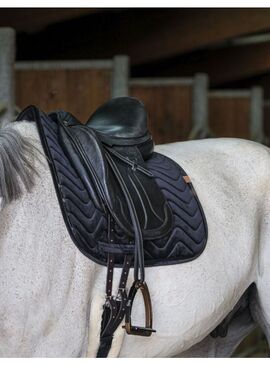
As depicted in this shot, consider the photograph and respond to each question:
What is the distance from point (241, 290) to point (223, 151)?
44 cm

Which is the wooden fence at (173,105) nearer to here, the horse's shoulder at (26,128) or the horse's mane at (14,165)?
the horse's shoulder at (26,128)

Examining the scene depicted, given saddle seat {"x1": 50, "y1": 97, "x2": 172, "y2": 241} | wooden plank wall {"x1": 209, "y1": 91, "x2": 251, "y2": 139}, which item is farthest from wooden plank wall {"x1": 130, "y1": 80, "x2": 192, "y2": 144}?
saddle seat {"x1": 50, "y1": 97, "x2": 172, "y2": 241}

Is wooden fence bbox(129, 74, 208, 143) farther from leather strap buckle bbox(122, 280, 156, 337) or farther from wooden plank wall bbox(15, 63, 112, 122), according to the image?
leather strap buckle bbox(122, 280, 156, 337)

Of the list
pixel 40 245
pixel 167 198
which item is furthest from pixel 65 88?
pixel 40 245

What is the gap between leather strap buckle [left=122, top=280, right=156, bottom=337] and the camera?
6.04 ft

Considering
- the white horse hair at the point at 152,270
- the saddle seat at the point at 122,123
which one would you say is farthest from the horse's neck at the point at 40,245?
the saddle seat at the point at 122,123

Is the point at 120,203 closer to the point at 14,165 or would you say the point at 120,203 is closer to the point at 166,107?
the point at 14,165

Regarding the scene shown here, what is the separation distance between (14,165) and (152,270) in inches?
18.2

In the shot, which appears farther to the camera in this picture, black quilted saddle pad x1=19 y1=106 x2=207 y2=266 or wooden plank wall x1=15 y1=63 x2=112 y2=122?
wooden plank wall x1=15 y1=63 x2=112 y2=122

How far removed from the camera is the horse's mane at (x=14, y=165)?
66.6 inches

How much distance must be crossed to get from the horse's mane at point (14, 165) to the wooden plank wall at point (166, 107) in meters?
2.32

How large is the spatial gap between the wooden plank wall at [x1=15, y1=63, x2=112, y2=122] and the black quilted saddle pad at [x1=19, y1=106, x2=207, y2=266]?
151 cm

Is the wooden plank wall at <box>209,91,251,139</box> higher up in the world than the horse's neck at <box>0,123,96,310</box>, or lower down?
lower down
